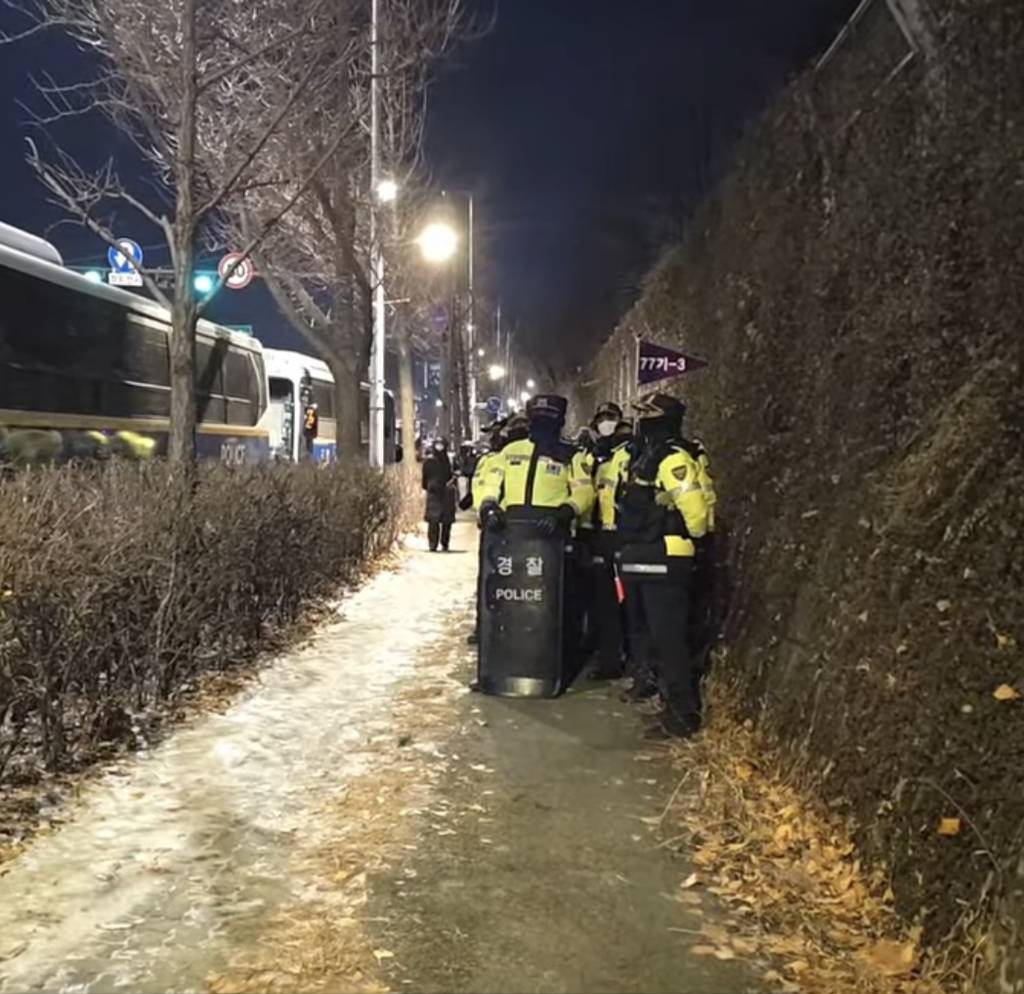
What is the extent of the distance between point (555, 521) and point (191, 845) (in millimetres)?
3426

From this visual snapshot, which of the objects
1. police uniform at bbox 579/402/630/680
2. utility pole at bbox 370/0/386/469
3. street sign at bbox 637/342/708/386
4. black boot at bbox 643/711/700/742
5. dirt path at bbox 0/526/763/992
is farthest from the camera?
utility pole at bbox 370/0/386/469

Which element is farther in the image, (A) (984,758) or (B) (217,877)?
(B) (217,877)

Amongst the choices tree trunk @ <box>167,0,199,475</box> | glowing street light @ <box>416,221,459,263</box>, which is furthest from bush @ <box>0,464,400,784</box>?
glowing street light @ <box>416,221,459,263</box>

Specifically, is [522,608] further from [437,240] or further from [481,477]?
[437,240]

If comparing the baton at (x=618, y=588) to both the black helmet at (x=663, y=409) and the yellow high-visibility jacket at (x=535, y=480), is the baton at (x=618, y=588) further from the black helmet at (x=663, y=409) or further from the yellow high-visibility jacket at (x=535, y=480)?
the black helmet at (x=663, y=409)

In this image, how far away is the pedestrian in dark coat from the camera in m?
18.5

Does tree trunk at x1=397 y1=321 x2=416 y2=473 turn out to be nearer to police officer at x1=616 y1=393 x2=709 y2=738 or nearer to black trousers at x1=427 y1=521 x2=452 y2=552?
black trousers at x1=427 y1=521 x2=452 y2=552

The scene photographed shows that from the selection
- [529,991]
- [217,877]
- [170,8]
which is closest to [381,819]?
[217,877]

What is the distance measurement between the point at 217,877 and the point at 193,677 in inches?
132

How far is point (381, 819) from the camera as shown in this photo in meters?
5.69

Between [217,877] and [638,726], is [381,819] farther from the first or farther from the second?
[638,726]

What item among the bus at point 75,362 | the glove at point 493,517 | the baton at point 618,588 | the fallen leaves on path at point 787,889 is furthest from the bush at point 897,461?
the bus at point 75,362

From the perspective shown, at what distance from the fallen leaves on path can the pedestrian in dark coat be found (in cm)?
1246

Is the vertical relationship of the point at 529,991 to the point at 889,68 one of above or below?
below
